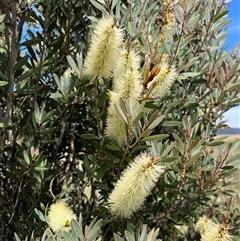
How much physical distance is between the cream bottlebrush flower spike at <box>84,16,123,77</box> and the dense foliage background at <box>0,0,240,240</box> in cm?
12

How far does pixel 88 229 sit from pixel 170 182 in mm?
598

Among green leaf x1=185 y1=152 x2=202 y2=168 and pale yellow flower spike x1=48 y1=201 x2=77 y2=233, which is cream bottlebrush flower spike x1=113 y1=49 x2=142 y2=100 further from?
pale yellow flower spike x1=48 y1=201 x2=77 y2=233

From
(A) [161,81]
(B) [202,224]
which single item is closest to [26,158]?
(A) [161,81]

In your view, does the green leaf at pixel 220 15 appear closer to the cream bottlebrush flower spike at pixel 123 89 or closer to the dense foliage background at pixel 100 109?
the dense foliage background at pixel 100 109

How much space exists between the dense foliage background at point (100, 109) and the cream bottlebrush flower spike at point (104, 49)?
0.38 ft

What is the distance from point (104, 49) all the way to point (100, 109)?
338mm

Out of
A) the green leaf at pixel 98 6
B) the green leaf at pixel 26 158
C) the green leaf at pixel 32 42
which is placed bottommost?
the green leaf at pixel 26 158

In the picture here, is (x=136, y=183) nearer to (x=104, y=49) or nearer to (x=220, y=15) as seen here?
(x=104, y=49)

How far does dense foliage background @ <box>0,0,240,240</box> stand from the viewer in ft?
5.14

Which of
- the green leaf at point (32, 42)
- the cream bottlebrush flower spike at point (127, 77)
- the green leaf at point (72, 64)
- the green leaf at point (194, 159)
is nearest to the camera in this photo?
the cream bottlebrush flower spike at point (127, 77)

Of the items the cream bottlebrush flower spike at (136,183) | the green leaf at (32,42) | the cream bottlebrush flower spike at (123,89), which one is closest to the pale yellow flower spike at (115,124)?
the cream bottlebrush flower spike at (123,89)

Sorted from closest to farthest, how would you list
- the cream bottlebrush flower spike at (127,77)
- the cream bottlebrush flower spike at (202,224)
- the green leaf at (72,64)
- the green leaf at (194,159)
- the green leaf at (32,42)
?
the cream bottlebrush flower spike at (127,77), the green leaf at (194,159), the green leaf at (72,64), the green leaf at (32,42), the cream bottlebrush flower spike at (202,224)

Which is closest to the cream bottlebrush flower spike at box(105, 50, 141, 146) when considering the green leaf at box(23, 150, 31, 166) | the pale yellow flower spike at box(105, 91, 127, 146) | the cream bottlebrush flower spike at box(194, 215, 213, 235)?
the pale yellow flower spike at box(105, 91, 127, 146)

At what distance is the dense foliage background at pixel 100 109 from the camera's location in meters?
1.57
